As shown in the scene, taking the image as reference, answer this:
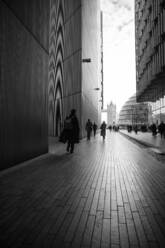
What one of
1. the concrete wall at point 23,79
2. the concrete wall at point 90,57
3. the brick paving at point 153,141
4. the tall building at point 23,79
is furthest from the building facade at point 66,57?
the concrete wall at point 23,79

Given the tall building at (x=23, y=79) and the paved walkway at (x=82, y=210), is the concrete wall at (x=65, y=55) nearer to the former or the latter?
the tall building at (x=23, y=79)

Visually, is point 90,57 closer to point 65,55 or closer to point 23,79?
point 65,55

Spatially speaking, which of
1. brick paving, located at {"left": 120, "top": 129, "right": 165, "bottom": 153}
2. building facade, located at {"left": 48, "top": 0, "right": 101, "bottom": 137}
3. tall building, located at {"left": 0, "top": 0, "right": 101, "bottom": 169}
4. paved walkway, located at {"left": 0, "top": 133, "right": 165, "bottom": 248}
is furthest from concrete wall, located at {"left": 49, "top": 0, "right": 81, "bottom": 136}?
paved walkway, located at {"left": 0, "top": 133, "right": 165, "bottom": 248}

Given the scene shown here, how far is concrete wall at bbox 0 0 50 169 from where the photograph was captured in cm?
644

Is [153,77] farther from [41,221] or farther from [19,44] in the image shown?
[41,221]

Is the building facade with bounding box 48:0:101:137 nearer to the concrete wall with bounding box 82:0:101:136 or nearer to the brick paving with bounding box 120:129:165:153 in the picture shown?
the concrete wall with bounding box 82:0:101:136

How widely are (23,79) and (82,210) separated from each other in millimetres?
5460

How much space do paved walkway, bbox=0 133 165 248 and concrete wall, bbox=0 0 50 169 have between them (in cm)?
153

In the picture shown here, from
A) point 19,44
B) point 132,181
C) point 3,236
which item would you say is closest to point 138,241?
point 3,236

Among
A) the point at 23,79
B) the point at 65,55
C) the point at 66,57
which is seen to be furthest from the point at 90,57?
the point at 23,79

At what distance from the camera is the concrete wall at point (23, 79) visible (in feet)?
21.1

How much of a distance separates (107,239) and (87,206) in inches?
43.0

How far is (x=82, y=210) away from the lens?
343 cm

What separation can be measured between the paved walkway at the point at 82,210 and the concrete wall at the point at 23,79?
60.1 inches
